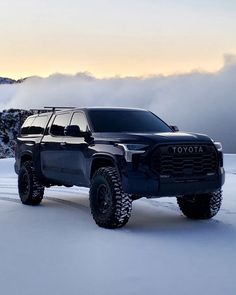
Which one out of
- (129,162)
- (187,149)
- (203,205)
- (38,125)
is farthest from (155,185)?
(38,125)

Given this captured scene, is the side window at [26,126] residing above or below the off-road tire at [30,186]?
above

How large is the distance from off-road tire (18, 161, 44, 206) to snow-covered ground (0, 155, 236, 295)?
78 cm

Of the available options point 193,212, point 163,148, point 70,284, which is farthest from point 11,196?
point 70,284

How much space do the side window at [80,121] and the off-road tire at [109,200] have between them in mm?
1061

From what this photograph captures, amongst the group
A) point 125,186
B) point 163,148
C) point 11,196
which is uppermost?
point 163,148

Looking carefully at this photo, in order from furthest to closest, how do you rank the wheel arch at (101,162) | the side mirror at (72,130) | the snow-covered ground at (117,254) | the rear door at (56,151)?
1. the rear door at (56,151)
2. the side mirror at (72,130)
3. the wheel arch at (101,162)
4. the snow-covered ground at (117,254)

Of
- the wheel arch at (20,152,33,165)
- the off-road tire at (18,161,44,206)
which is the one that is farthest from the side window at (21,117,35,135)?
the off-road tire at (18,161,44,206)

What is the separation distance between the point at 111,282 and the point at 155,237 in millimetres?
2115

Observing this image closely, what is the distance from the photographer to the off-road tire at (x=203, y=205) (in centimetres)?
786

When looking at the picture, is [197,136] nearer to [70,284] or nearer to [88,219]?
[88,219]

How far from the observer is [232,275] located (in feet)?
15.7

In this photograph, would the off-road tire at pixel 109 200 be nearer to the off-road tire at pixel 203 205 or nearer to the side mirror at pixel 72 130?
the side mirror at pixel 72 130

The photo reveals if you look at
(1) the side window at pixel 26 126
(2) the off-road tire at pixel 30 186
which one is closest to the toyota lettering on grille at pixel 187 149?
(2) the off-road tire at pixel 30 186

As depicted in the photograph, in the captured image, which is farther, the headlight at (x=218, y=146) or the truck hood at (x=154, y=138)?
the headlight at (x=218, y=146)
